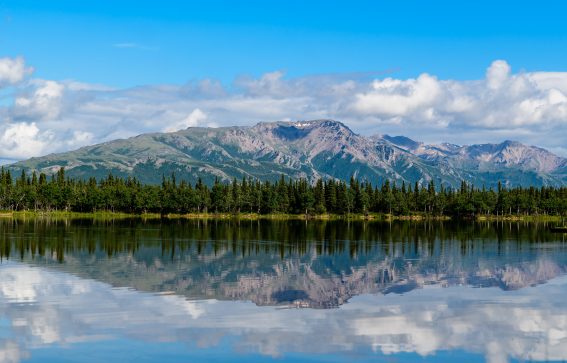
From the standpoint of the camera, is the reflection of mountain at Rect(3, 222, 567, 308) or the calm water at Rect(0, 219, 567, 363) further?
the reflection of mountain at Rect(3, 222, 567, 308)

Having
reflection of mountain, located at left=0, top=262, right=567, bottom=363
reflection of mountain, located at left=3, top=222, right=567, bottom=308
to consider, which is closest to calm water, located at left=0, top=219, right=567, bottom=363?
reflection of mountain, located at left=0, top=262, right=567, bottom=363

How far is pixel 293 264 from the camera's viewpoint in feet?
250

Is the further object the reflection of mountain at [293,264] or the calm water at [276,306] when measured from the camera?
the reflection of mountain at [293,264]

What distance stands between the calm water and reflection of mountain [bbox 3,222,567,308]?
0.25 metres

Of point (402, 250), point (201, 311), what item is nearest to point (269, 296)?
point (201, 311)

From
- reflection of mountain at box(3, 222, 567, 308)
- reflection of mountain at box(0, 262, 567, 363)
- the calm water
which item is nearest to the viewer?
reflection of mountain at box(0, 262, 567, 363)

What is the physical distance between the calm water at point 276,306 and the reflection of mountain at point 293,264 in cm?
25

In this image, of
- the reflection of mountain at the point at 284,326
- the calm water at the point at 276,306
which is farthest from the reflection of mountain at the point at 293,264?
the reflection of mountain at the point at 284,326

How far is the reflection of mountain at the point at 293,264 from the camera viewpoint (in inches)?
2234

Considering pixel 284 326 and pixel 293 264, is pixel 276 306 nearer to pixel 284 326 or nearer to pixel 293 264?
pixel 284 326

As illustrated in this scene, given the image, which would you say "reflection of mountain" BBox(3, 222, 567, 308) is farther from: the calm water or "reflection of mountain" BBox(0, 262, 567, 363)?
"reflection of mountain" BBox(0, 262, 567, 363)

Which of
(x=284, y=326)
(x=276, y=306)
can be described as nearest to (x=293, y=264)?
(x=276, y=306)

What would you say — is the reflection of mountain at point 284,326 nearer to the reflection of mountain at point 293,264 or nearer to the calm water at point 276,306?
the calm water at point 276,306

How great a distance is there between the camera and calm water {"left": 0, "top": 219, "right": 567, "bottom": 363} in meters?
35.0
